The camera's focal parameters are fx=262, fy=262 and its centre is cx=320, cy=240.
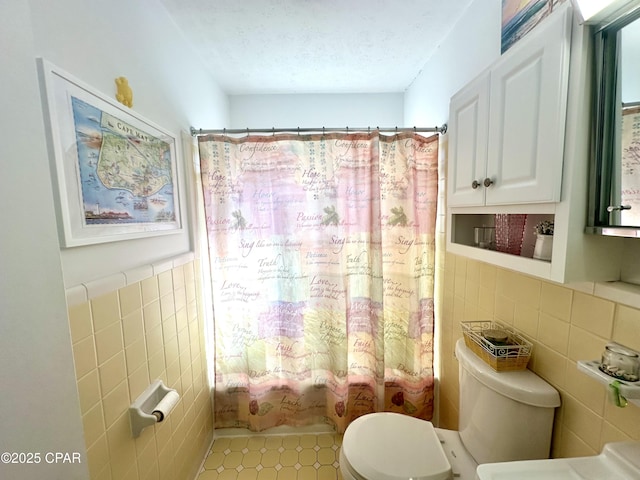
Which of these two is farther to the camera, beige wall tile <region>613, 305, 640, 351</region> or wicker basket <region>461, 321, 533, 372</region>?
wicker basket <region>461, 321, 533, 372</region>

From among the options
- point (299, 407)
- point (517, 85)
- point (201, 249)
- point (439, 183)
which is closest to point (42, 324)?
point (201, 249)

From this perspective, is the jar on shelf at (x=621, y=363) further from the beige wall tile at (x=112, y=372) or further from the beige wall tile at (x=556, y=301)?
the beige wall tile at (x=112, y=372)

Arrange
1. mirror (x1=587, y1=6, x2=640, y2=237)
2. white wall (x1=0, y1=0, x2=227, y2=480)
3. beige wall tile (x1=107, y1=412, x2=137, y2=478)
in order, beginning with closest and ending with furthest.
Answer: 1. white wall (x1=0, y1=0, x2=227, y2=480)
2. mirror (x1=587, y1=6, x2=640, y2=237)
3. beige wall tile (x1=107, y1=412, x2=137, y2=478)

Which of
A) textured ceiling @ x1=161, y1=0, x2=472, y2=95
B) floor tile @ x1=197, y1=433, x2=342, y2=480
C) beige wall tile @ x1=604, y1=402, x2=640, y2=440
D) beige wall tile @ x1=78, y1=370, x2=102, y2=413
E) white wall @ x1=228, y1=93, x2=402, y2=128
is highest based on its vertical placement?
textured ceiling @ x1=161, y1=0, x2=472, y2=95

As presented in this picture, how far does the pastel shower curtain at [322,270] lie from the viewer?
1.51 meters

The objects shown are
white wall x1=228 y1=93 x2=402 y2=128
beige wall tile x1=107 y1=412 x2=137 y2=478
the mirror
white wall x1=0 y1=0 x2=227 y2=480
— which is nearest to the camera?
white wall x1=0 y1=0 x2=227 y2=480

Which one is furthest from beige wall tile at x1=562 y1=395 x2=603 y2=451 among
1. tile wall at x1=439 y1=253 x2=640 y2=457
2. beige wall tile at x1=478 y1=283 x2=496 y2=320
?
beige wall tile at x1=478 y1=283 x2=496 y2=320

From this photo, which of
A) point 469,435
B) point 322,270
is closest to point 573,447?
point 469,435

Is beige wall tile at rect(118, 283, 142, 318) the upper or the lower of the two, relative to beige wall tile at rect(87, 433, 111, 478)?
upper

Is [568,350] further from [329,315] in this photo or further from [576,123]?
[329,315]

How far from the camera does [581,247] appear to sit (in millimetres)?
663

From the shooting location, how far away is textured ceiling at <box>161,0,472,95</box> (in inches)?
49.7

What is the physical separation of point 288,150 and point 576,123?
121cm

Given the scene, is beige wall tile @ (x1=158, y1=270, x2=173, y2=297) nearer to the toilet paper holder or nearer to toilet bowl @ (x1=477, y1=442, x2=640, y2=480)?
the toilet paper holder
